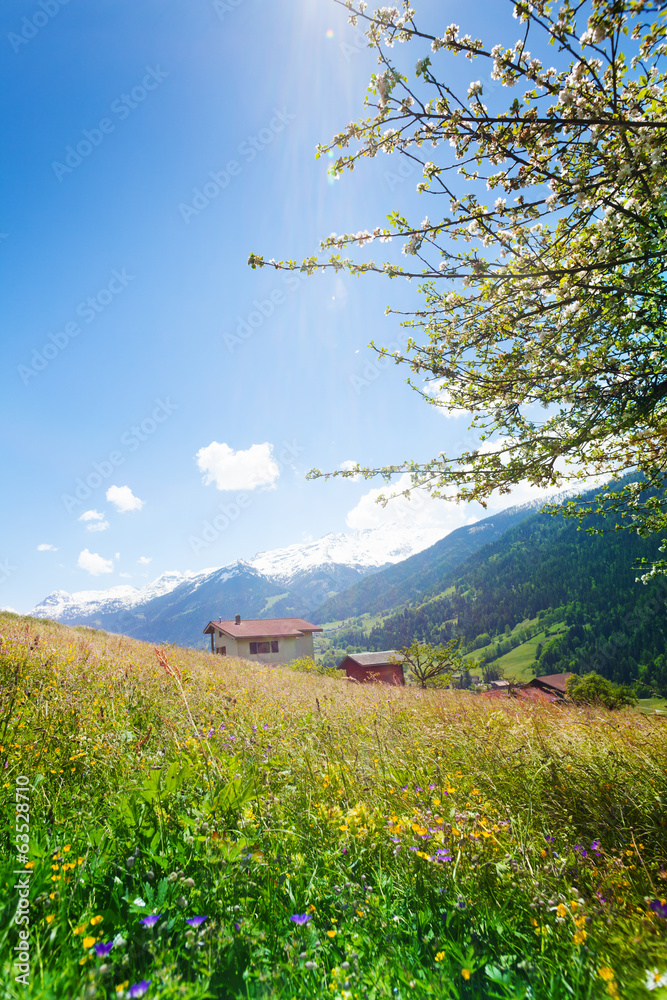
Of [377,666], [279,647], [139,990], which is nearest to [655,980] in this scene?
[139,990]

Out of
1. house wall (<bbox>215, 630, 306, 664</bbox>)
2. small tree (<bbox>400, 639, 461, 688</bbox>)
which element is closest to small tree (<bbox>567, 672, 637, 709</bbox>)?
small tree (<bbox>400, 639, 461, 688</bbox>)

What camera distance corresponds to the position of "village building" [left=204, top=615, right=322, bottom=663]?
4953 centimetres

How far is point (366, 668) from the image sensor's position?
62.2 metres

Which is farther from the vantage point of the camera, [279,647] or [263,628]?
[263,628]

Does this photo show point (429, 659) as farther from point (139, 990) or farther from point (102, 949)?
point (139, 990)

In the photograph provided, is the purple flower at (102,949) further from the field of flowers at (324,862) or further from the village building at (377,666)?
the village building at (377,666)

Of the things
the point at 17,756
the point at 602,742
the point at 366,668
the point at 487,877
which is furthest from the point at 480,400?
the point at 366,668

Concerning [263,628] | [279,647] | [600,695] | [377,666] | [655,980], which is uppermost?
[655,980]

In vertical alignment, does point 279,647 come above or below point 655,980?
below

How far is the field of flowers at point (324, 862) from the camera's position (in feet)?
6.63

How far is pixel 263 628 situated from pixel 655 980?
5238 centimetres

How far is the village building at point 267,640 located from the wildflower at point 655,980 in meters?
49.0

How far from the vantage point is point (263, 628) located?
5141 centimetres

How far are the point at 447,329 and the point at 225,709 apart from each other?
634 cm
